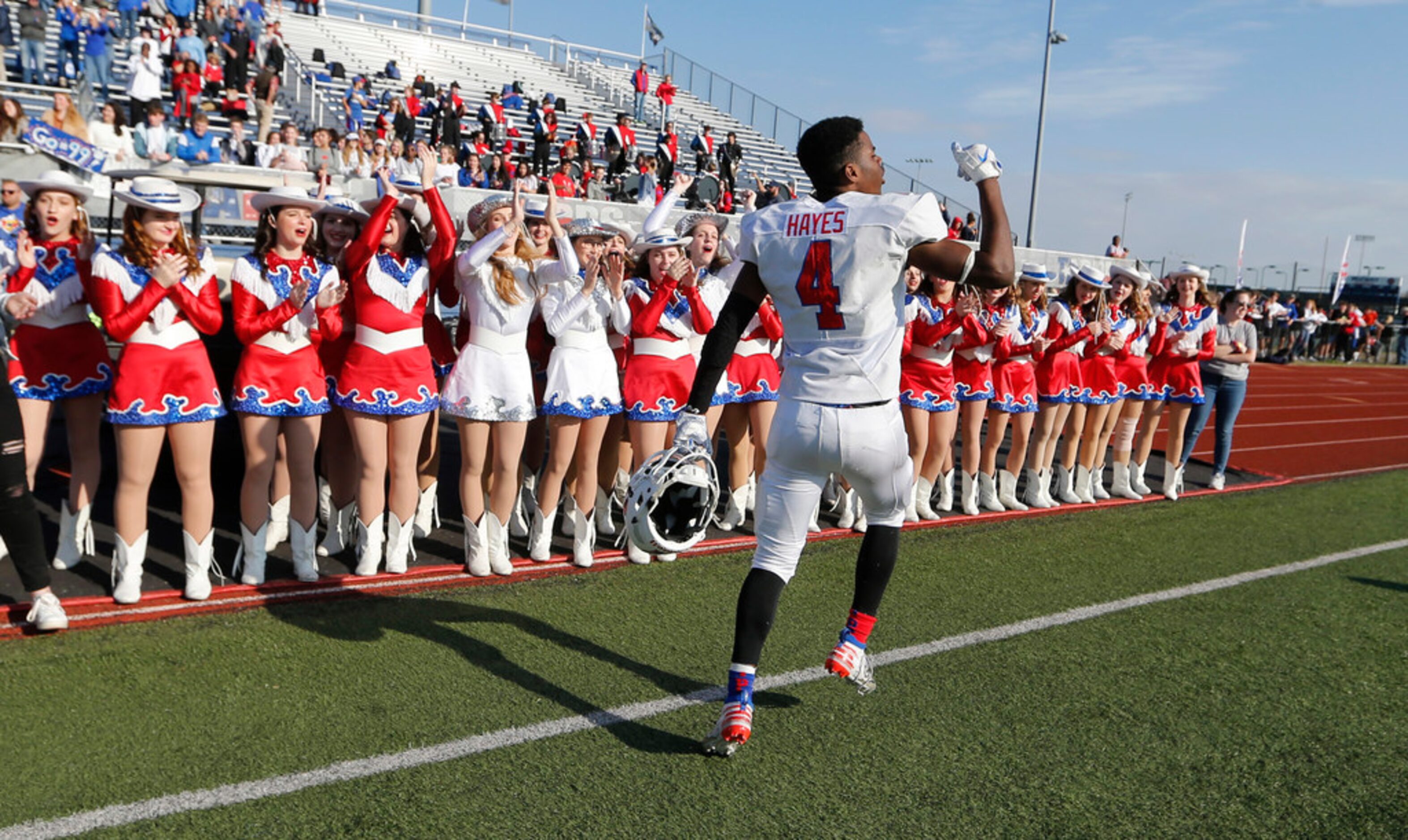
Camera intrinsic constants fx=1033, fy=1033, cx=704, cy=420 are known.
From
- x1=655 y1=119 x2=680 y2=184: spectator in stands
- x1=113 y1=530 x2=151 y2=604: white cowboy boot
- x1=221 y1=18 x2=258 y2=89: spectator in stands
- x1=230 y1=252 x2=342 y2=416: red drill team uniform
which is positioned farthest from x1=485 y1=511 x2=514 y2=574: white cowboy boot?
x1=221 y1=18 x2=258 y2=89: spectator in stands

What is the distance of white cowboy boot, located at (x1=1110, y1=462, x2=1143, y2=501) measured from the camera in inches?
344

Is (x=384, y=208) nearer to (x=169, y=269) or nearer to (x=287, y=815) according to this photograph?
(x=169, y=269)

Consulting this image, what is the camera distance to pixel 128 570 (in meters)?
4.57

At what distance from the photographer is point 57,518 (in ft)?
19.0

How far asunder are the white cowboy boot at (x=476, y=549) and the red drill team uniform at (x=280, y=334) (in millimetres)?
949

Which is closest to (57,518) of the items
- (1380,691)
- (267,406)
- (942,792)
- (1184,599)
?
(267,406)

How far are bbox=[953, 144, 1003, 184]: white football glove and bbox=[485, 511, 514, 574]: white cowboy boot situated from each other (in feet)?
10.2

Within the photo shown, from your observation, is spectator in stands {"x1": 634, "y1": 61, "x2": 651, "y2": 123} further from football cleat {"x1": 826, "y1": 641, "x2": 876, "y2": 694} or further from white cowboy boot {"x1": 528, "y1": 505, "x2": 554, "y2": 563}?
football cleat {"x1": 826, "y1": 641, "x2": 876, "y2": 694}

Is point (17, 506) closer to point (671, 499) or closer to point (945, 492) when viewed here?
point (671, 499)

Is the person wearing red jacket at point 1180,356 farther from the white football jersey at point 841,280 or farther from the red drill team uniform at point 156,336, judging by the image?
the red drill team uniform at point 156,336

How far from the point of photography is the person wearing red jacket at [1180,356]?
850 cm

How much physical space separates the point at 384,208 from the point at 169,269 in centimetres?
97

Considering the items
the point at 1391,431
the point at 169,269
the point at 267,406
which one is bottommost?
the point at 1391,431

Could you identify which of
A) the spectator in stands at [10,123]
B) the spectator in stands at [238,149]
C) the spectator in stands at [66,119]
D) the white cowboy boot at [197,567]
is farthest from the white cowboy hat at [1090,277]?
the spectator in stands at [238,149]
